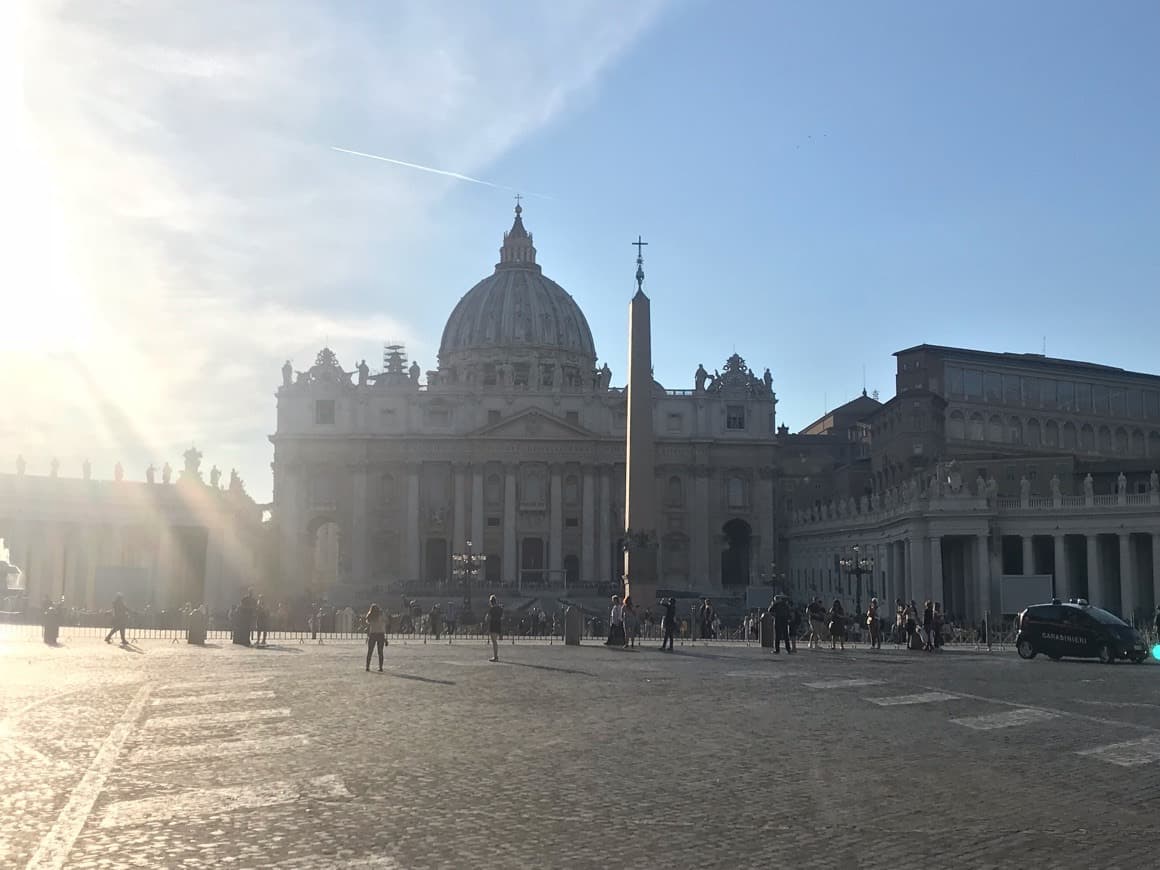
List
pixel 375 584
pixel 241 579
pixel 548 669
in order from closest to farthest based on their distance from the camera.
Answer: pixel 548 669
pixel 241 579
pixel 375 584

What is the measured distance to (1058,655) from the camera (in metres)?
31.6

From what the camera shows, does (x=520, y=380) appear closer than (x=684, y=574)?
No

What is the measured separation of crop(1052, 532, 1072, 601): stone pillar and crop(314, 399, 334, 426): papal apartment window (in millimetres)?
52025

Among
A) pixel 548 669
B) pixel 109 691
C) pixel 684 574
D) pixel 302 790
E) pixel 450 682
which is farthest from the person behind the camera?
pixel 684 574

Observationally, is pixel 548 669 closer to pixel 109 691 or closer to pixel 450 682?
pixel 450 682

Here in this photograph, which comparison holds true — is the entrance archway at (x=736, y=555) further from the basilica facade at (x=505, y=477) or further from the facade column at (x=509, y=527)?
the facade column at (x=509, y=527)

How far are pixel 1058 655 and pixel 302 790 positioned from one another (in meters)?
23.6

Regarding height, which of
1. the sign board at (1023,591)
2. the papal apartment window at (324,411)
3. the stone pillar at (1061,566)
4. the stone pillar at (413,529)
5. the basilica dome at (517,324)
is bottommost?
the sign board at (1023,591)

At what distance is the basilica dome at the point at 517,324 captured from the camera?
120375mm

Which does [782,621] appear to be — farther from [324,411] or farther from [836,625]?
[324,411]

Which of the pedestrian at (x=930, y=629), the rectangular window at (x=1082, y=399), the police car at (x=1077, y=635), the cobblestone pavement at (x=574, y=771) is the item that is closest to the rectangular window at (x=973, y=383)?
the rectangular window at (x=1082, y=399)

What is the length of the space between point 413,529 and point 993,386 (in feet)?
126

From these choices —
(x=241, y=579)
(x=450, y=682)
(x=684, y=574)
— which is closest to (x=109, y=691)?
(x=450, y=682)

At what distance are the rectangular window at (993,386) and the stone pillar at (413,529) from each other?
37.5 metres
